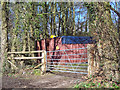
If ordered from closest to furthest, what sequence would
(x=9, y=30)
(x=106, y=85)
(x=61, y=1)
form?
(x=106, y=85)
(x=9, y=30)
(x=61, y=1)

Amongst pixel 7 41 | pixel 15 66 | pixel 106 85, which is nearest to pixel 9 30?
pixel 7 41

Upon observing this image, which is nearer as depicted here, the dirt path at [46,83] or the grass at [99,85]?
the grass at [99,85]

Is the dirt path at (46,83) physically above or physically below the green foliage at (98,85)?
below

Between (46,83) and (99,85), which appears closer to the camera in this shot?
(99,85)

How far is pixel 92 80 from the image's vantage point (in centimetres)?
522

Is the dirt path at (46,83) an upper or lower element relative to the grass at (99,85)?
lower

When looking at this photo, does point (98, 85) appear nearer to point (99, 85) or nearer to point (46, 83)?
point (99, 85)

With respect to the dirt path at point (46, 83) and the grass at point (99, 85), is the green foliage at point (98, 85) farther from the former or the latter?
the dirt path at point (46, 83)

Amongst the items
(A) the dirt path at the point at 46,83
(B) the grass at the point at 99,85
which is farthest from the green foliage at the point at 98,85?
(A) the dirt path at the point at 46,83

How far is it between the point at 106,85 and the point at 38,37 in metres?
7.74

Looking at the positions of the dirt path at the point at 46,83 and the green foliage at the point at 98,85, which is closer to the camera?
the green foliage at the point at 98,85

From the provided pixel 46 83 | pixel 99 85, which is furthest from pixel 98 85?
pixel 46 83

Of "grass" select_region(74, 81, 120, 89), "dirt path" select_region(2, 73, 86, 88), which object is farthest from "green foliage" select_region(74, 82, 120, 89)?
"dirt path" select_region(2, 73, 86, 88)

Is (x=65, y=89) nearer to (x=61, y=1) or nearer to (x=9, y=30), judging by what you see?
(x=9, y=30)
